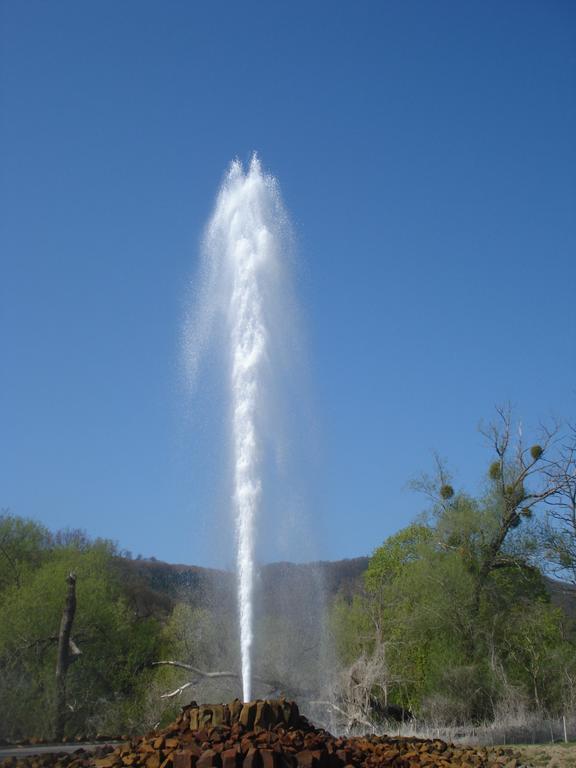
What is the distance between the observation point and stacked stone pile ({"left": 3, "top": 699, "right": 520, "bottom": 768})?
993cm

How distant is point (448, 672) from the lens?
26.2m

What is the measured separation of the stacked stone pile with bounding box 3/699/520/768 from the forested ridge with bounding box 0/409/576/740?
7363 millimetres

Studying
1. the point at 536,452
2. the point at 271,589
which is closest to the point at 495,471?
the point at 536,452

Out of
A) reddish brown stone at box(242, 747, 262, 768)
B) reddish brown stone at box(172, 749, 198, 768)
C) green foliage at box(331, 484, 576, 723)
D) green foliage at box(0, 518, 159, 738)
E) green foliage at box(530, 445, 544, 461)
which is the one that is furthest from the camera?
green foliage at box(530, 445, 544, 461)

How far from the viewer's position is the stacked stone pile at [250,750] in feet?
32.6

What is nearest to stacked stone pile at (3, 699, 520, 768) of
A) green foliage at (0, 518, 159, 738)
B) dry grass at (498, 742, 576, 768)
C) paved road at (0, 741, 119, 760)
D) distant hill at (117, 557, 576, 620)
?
Result: dry grass at (498, 742, 576, 768)

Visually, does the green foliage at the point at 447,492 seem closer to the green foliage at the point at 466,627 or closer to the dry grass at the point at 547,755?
the green foliage at the point at 466,627

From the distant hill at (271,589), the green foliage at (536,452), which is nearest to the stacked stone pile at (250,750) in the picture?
the distant hill at (271,589)

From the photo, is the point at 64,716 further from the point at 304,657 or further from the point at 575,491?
the point at 575,491

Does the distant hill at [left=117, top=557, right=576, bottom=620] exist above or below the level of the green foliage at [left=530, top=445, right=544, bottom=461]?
below

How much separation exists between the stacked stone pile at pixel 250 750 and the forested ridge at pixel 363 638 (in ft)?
24.2

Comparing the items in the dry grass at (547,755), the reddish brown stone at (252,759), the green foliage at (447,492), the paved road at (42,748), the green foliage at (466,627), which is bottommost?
the dry grass at (547,755)

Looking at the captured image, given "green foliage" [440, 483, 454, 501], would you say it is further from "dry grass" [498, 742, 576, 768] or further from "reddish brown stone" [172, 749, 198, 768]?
"reddish brown stone" [172, 749, 198, 768]

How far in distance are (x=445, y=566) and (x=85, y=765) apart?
19.6m
